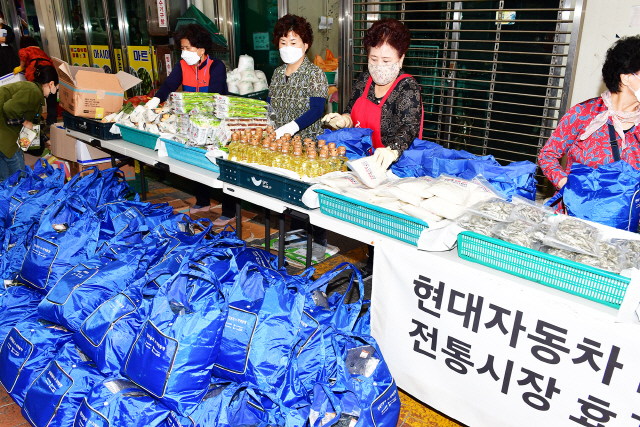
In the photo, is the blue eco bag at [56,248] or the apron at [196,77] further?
the apron at [196,77]

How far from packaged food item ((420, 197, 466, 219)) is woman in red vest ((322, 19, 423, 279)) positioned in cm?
54

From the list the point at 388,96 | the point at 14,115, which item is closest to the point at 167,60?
the point at 14,115

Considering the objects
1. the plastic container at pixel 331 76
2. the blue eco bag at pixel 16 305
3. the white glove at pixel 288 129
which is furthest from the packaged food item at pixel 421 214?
the plastic container at pixel 331 76

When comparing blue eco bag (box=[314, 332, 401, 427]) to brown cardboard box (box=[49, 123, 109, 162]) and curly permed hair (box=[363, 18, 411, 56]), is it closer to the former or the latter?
curly permed hair (box=[363, 18, 411, 56])

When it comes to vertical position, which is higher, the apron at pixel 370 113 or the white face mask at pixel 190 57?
the white face mask at pixel 190 57

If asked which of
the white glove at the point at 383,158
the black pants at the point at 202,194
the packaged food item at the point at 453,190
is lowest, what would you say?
the black pants at the point at 202,194

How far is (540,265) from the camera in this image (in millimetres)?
1841

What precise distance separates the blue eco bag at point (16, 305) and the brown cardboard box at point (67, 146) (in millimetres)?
2690

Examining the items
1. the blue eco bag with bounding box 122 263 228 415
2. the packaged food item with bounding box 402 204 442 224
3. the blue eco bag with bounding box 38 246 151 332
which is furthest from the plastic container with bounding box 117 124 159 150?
the packaged food item with bounding box 402 204 442 224

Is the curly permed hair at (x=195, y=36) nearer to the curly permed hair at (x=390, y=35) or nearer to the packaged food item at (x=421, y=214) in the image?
the curly permed hair at (x=390, y=35)

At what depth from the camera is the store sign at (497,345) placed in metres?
1.70

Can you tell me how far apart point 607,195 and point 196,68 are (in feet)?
12.4

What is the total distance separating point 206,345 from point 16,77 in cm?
837

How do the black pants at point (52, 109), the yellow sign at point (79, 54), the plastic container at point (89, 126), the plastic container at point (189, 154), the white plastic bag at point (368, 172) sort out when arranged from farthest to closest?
the yellow sign at point (79, 54)
the black pants at point (52, 109)
the plastic container at point (89, 126)
the plastic container at point (189, 154)
the white plastic bag at point (368, 172)
